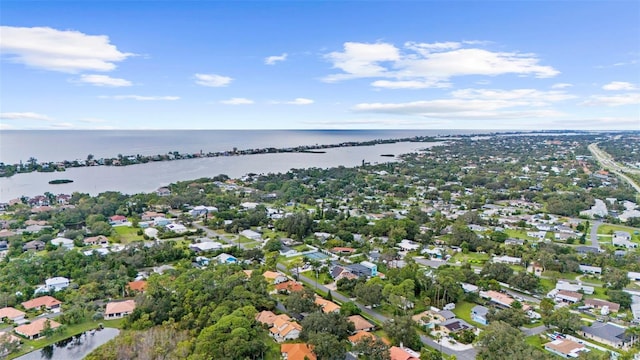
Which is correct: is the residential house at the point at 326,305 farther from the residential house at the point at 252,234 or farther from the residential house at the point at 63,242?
the residential house at the point at 63,242

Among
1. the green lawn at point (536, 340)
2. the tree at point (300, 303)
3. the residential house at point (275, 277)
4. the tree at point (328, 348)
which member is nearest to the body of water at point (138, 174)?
the residential house at point (275, 277)

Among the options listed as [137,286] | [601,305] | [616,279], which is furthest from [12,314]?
[616,279]

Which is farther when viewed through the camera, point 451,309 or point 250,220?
point 250,220

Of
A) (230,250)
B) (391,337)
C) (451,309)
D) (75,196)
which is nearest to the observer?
(391,337)

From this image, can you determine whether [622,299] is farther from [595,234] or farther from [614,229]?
[614,229]

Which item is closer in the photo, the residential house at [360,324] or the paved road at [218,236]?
the residential house at [360,324]

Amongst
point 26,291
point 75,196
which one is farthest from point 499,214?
point 75,196

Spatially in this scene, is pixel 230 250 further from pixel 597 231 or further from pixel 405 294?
pixel 597 231

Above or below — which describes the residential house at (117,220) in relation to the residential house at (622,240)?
above
